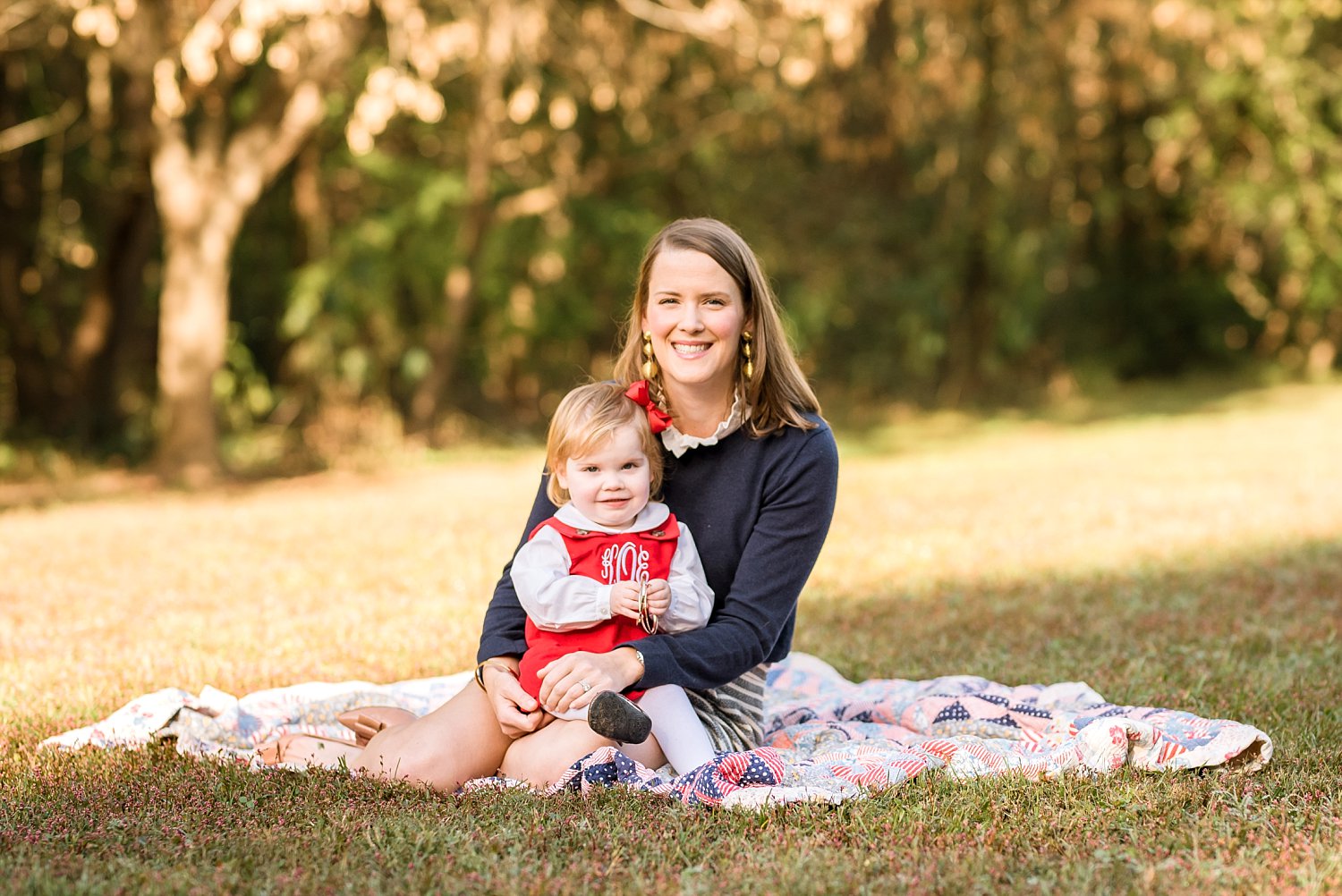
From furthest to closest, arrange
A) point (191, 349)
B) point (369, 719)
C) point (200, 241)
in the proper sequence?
1. point (191, 349)
2. point (200, 241)
3. point (369, 719)

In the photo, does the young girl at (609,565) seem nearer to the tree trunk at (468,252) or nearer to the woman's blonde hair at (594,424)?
the woman's blonde hair at (594,424)

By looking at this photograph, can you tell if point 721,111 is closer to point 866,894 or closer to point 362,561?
point 362,561

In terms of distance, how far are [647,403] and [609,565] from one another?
47cm

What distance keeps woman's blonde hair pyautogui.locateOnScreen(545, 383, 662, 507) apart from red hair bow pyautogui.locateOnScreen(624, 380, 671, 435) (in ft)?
0.05

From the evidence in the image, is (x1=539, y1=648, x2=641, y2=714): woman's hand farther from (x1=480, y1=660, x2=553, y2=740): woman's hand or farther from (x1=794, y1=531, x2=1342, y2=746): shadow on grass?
(x1=794, y1=531, x2=1342, y2=746): shadow on grass

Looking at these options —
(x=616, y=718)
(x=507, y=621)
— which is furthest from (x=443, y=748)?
(x=616, y=718)

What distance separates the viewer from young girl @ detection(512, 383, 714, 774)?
3639 millimetres

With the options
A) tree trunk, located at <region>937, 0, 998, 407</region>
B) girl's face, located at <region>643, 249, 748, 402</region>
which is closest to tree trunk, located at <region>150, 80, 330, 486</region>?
girl's face, located at <region>643, 249, 748, 402</region>

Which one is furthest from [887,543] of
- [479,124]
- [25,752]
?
[479,124]

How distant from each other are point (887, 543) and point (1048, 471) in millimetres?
3984

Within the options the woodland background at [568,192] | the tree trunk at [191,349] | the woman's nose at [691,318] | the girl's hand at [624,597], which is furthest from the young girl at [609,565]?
the tree trunk at [191,349]

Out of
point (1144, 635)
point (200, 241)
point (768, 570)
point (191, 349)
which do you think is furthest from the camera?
point (191, 349)

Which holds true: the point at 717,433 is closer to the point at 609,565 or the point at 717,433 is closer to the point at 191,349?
the point at 609,565

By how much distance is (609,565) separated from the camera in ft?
12.1
